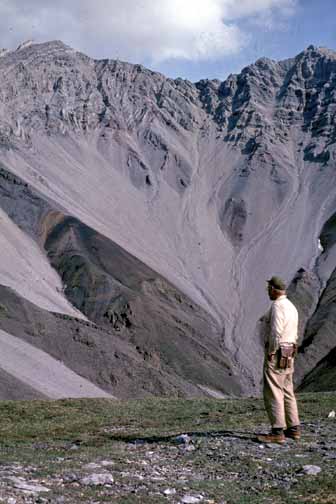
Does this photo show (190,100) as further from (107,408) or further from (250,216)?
(107,408)

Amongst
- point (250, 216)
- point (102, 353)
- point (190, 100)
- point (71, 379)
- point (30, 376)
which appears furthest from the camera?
point (190, 100)

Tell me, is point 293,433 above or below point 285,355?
below

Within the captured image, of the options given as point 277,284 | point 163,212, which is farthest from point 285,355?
point 163,212

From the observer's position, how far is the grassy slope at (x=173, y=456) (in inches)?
306

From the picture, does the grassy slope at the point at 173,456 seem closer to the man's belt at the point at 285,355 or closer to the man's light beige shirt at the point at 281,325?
the man's belt at the point at 285,355

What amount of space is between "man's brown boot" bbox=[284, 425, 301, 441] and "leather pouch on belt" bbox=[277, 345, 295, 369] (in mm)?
1102

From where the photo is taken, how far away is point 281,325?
34.4ft

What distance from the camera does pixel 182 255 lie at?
104625 mm

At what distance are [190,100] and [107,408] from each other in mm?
148375

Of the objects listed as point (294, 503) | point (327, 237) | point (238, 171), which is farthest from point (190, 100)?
point (294, 503)

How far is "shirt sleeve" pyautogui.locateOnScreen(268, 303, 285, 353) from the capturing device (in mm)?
10453

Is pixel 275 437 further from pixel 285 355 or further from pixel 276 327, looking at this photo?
pixel 276 327

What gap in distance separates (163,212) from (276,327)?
351 ft

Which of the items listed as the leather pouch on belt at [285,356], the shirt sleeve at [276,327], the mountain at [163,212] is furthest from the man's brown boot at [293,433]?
the mountain at [163,212]
